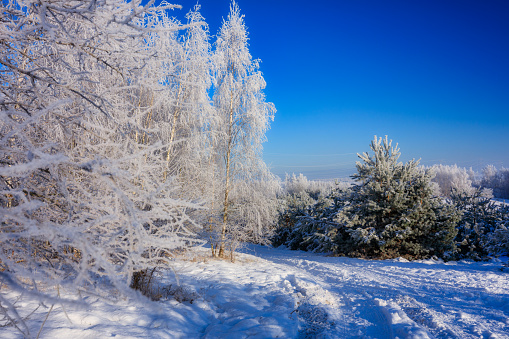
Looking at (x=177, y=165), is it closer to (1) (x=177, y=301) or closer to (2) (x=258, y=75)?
(2) (x=258, y=75)

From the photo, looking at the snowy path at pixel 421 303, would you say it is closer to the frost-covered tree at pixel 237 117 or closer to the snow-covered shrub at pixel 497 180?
the frost-covered tree at pixel 237 117

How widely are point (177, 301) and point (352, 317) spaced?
8.42ft

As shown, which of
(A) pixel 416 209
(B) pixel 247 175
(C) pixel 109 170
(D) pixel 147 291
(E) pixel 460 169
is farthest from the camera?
(E) pixel 460 169

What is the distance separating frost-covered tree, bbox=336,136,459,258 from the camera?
33.1 feet

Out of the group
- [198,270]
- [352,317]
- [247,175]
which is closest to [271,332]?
[352,317]

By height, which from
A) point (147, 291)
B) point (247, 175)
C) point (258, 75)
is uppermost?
point (258, 75)

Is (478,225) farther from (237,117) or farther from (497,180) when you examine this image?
(497,180)

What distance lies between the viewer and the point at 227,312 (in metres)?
3.88

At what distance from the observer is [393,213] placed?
11.3m

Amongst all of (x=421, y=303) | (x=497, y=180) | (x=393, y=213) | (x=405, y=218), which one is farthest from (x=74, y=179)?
(x=497, y=180)

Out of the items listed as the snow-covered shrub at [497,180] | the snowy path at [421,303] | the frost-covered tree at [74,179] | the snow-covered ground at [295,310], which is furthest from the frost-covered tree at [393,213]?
the snow-covered shrub at [497,180]

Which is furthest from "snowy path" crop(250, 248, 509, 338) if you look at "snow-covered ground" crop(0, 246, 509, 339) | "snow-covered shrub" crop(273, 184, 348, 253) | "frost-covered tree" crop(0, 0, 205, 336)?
"snow-covered shrub" crop(273, 184, 348, 253)

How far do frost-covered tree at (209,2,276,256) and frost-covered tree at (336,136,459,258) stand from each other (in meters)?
4.66

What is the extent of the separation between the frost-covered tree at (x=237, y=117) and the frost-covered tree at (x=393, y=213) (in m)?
4.66
